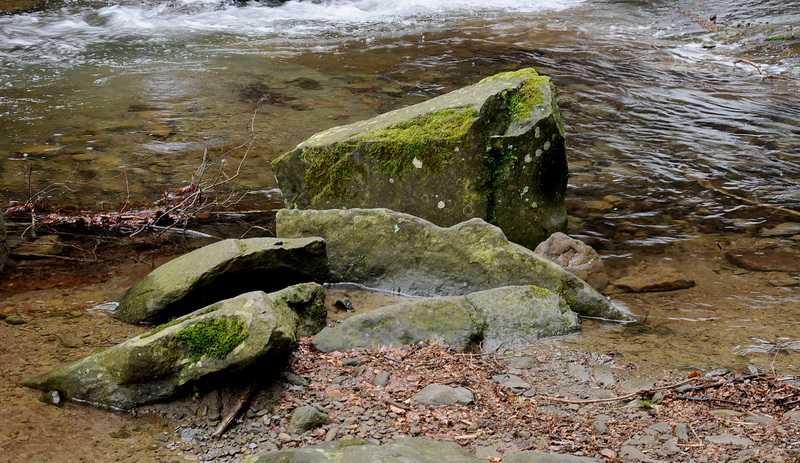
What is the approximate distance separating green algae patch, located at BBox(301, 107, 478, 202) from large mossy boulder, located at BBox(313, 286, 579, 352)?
66.5 inches

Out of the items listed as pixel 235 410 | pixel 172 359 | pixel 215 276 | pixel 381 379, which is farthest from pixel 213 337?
pixel 215 276

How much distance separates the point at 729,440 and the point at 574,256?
3064mm

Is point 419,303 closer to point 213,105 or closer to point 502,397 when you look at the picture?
point 502,397

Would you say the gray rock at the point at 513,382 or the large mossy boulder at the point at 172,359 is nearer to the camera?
the large mossy boulder at the point at 172,359

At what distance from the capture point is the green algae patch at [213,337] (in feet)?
13.2

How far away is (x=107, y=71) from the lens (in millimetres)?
13219

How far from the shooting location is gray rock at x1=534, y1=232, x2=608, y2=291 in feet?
20.7

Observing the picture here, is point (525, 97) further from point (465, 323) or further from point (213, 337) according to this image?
point (213, 337)

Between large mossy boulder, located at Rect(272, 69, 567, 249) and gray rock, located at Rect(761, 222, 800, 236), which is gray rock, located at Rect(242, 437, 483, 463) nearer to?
large mossy boulder, located at Rect(272, 69, 567, 249)

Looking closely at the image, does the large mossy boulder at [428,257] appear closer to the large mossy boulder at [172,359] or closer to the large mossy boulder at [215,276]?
the large mossy boulder at [215,276]

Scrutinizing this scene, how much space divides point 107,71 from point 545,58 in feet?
28.5

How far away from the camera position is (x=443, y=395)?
13.4 feet

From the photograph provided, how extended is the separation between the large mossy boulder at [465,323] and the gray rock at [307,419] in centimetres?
86

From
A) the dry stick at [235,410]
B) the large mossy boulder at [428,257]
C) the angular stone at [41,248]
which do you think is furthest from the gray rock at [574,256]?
the angular stone at [41,248]
